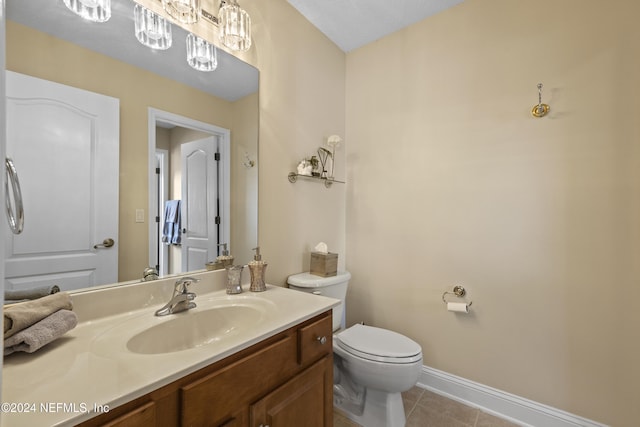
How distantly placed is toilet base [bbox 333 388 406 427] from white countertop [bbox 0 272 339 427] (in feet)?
2.45

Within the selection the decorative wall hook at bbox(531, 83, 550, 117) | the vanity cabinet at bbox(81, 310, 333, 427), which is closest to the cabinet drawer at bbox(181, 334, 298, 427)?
the vanity cabinet at bbox(81, 310, 333, 427)

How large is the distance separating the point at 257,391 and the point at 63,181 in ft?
3.10

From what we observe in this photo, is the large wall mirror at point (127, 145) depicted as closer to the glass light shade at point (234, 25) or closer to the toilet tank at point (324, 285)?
the glass light shade at point (234, 25)

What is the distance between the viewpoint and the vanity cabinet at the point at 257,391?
0.64m

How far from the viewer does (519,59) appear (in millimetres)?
1604

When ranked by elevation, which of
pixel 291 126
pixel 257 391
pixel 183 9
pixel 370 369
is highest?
pixel 183 9

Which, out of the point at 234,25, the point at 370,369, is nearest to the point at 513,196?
the point at 370,369

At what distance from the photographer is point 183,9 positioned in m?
1.18

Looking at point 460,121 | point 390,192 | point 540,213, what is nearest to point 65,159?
point 390,192

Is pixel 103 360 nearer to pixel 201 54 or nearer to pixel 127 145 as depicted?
pixel 127 145

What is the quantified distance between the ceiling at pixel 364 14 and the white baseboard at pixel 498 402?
7.97ft

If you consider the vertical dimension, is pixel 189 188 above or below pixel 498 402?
above

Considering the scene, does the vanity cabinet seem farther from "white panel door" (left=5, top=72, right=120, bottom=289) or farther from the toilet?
"white panel door" (left=5, top=72, right=120, bottom=289)

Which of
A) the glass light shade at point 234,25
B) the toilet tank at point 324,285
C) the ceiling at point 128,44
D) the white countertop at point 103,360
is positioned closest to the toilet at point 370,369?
the toilet tank at point 324,285
